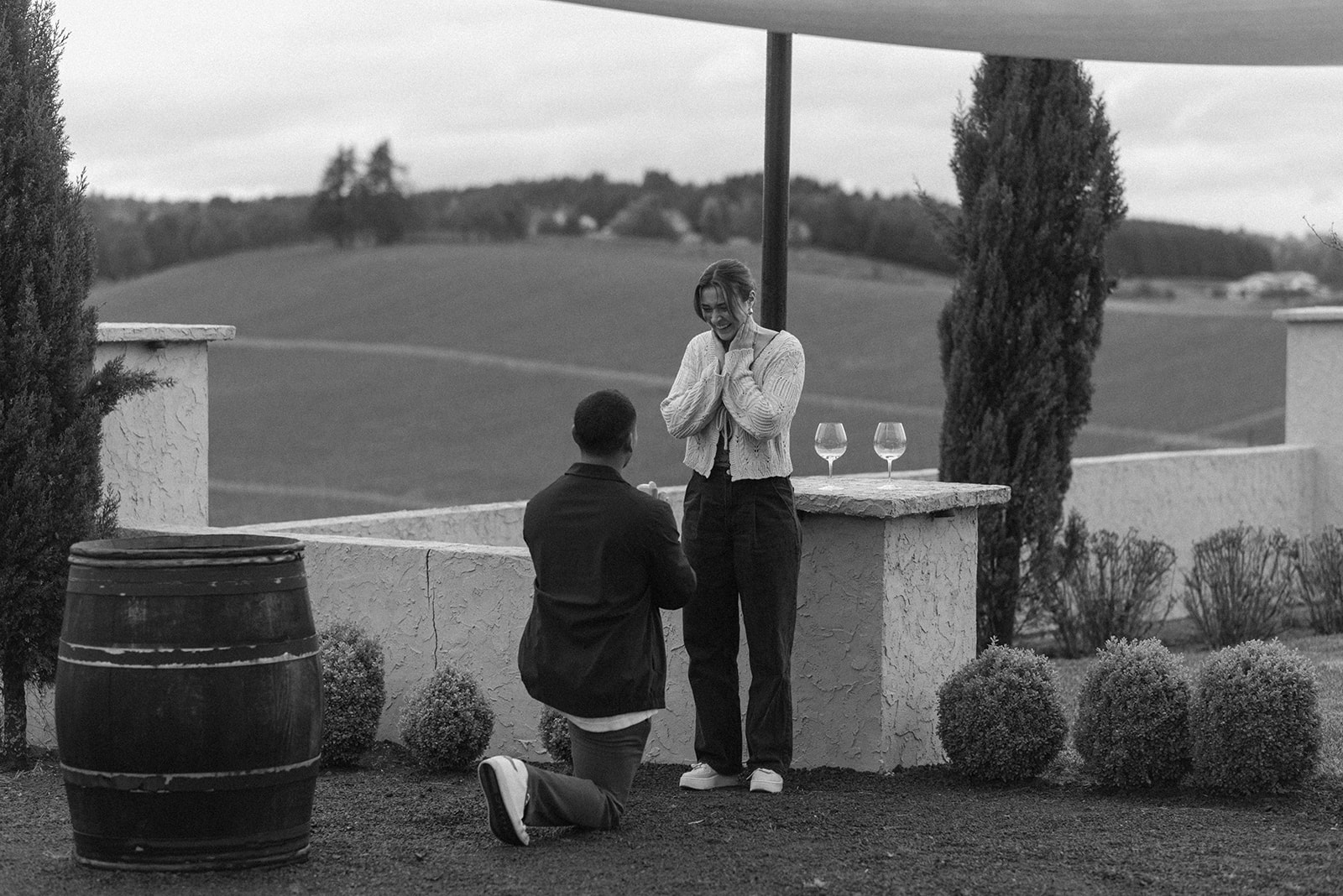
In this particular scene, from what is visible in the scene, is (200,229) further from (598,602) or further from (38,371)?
(598,602)

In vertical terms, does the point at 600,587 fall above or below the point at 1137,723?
above

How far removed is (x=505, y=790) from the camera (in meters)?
4.29

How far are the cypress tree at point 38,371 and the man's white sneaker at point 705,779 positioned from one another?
2636 mm

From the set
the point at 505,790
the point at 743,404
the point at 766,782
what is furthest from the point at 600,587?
the point at 766,782

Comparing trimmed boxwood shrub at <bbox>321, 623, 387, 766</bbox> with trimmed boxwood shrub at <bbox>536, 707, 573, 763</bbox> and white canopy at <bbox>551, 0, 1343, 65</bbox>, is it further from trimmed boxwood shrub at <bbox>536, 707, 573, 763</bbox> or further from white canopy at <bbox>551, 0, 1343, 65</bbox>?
white canopy at <bbox>551, 0, 1343, 65</bbox>

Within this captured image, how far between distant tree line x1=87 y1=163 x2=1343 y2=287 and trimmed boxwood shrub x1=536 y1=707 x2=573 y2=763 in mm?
65793

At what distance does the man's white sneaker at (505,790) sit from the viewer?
429 cm

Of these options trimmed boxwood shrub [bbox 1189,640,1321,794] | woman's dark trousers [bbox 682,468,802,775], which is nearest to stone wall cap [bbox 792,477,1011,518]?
woman's dark trousers [bbox 682,468,802,775]

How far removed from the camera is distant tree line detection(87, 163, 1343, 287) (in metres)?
72.1

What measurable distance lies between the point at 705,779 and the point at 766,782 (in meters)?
0.25

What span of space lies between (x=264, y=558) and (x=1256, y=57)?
391 cm

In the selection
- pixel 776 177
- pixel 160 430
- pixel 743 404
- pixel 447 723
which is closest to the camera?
pixel 743 404

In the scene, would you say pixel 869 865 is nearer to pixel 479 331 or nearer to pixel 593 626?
pixel 593 626

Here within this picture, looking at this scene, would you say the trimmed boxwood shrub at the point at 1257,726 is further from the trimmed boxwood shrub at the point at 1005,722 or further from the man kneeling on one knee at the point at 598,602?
the man kneeling on one knee at the point at 598,602
